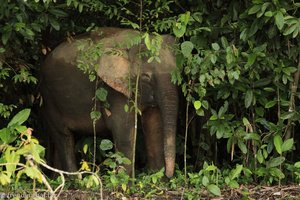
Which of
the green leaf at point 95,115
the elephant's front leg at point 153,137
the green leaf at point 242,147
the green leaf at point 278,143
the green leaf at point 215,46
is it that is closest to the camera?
the green leaf at point 215,46

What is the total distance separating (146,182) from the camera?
592cm

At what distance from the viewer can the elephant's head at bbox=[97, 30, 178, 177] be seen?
21.1 feet

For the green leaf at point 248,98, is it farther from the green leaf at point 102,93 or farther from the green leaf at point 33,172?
the green leaf at point 33,172

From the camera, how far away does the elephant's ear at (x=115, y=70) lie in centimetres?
646

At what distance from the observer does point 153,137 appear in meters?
6.95

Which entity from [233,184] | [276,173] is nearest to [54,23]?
[233,184]

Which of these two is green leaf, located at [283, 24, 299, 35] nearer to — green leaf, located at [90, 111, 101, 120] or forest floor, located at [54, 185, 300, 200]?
forest floor, located at [54, 185, 300, 200]

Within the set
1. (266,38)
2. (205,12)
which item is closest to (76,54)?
(205,12)

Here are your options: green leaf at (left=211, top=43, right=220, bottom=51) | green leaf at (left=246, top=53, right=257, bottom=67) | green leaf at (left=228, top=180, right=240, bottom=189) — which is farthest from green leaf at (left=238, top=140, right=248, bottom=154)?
green leaf at (left=211, top=43, right=220, bottom=51)

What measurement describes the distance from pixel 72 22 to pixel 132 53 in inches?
34.5

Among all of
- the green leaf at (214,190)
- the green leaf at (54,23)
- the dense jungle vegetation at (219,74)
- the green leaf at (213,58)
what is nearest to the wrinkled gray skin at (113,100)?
the dense jungle vegetation at (219,74)

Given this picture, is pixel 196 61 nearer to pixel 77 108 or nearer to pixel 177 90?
pixel 177 90

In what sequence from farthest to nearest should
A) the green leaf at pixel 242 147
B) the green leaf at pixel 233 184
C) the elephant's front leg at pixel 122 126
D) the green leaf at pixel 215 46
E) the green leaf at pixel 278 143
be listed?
the elephant's front leg at pixel 122 126 < the green leaf at pixel 242 147 < the green leaf at pixel 278 143 < the green leaf at pixel 215 46 < the green leaf at pixel 233 184

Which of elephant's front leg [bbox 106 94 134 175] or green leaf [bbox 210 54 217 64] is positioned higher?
green leaf [bbox 210 54 217 64]
